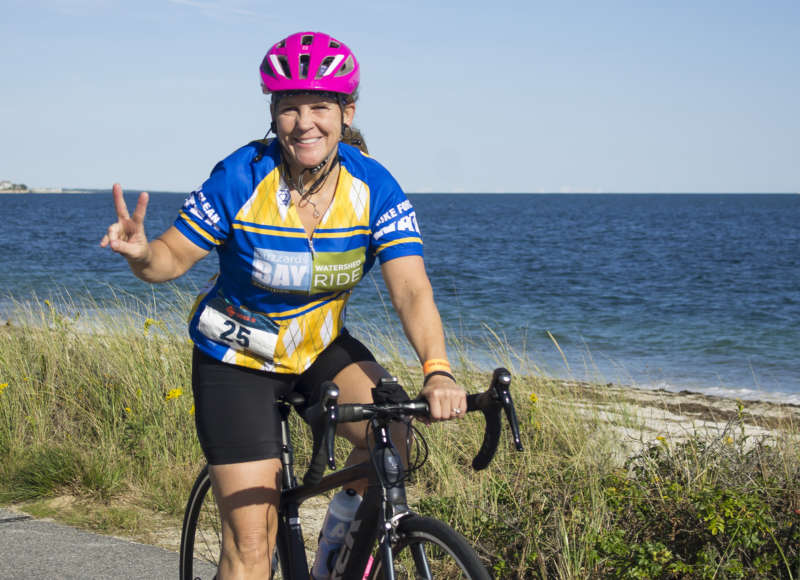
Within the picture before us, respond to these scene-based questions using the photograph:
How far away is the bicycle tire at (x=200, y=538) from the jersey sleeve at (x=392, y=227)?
1.04m

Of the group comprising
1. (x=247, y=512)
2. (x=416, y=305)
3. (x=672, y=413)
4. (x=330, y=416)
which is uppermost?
(x=416, y=305)

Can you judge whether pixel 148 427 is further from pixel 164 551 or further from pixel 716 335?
pixel 716 335

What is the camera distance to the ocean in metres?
13.0

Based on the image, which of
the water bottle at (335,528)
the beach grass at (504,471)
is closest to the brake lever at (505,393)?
the water bottle at (335,528)

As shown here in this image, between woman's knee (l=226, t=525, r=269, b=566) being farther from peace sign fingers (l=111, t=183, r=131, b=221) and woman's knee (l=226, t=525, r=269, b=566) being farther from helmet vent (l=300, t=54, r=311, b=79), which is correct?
helmet vent (l=300, t=54, r=311, b=79)

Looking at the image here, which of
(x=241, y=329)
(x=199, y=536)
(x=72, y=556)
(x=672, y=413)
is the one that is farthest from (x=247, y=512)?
(x=672, y=413)

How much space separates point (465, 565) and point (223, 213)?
1397 mm

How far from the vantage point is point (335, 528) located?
9.27 feet

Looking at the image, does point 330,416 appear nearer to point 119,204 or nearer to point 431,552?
point 431,552

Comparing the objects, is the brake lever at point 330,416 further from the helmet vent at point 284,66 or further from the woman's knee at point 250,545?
the helmet vent at point 284,66

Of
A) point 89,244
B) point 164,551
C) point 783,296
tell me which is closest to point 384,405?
point 164,551

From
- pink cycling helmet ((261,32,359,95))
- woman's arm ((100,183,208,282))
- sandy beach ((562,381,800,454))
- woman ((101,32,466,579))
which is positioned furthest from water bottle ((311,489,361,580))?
sandy beach ((562,381,800,454))

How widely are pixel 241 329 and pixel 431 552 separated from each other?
1054 mm

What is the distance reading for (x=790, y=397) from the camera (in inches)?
447
